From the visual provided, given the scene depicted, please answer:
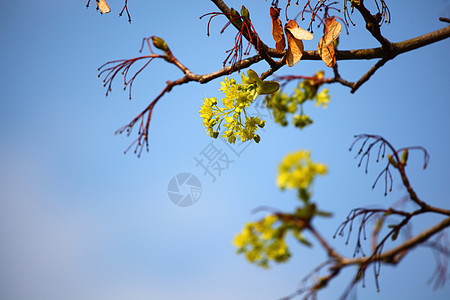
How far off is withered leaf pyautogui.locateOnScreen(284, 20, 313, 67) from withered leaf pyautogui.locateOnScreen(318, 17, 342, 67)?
0.32ft

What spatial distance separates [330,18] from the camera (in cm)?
129

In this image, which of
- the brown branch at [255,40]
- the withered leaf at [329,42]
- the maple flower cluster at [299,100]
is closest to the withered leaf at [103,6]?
the brown branch at [255,40]

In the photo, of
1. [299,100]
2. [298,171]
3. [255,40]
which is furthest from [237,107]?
[299,100]

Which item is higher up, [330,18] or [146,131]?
[146,131]

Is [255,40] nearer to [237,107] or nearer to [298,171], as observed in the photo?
[237,107]

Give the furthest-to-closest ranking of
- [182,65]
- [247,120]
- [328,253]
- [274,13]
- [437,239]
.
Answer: [328,253]
[437,239]
[182,65]
[247,120]
[274,13]

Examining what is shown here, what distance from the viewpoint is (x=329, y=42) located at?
4.08 ft

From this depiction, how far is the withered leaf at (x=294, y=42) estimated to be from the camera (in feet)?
3.96

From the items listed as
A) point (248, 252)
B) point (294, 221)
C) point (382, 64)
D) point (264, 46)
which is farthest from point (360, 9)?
point (248, 252)

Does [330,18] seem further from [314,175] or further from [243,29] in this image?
[314,175]

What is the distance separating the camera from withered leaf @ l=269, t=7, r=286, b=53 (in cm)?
121

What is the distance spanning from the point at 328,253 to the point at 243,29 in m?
1.29

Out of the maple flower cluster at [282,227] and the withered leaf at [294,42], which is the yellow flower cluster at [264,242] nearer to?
the maple flower cluster at [282,227]

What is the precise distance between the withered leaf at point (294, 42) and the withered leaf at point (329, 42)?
10 centimetres
